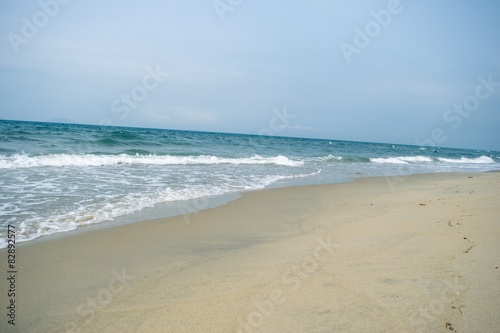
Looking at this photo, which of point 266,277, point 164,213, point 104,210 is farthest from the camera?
point 164,213

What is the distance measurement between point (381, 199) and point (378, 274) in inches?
218

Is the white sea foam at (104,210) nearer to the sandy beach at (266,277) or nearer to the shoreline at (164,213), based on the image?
the shoreline at (164,213)

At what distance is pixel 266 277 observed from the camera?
→ 3.19 m

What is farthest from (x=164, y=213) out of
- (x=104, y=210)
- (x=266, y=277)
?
(x=266, y=277)

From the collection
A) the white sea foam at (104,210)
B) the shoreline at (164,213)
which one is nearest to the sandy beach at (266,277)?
the shoreline at (164,213)

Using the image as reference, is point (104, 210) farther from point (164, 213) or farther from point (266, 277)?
point (266, 277)

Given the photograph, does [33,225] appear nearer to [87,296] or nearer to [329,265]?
[87,296]

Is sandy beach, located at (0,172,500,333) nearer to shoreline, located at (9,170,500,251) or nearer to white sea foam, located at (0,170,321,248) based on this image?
shoreline, located at (9,170,500,251)

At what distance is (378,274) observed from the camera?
313 centimetres

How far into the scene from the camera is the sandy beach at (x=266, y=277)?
239 cm

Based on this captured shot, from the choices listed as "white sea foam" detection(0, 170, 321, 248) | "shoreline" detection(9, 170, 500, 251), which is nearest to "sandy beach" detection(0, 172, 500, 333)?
"shoreline" detection(9, 170, 500, 251)

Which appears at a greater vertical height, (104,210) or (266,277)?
(266,277)

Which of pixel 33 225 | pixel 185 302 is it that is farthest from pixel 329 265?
pixel 33 225

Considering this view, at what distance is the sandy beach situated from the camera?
2.39m
